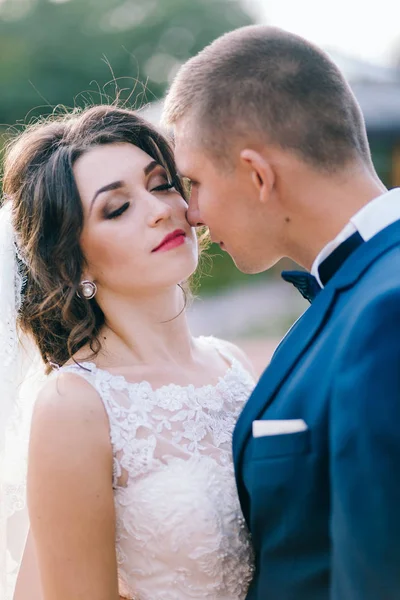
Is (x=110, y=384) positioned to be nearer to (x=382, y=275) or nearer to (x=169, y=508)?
(x=169, y=508)

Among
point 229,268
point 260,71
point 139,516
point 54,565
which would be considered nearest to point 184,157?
point 260,71

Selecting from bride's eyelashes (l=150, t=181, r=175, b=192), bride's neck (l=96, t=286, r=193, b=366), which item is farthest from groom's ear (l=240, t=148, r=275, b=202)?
bride's neck (l=96, t=286, r=193, b=366)

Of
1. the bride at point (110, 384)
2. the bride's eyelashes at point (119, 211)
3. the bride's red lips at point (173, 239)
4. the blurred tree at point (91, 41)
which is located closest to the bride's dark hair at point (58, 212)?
the bride at point (110, 384)

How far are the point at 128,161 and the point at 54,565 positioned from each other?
1.38 meters

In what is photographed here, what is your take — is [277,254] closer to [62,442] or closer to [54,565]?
[62,442]

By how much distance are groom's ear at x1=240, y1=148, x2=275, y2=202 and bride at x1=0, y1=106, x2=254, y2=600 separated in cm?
55

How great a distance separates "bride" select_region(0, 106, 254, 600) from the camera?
2498 millimetres

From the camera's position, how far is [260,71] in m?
2.27

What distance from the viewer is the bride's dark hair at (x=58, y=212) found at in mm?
2854

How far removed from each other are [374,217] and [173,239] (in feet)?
2.87

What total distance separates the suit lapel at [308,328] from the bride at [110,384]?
445mm

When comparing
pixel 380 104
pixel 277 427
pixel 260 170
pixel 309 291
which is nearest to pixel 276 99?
pixel 260 170

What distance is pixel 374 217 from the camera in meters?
2.14

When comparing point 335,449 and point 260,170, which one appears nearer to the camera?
point 335,449
